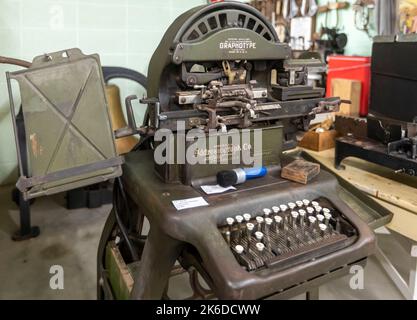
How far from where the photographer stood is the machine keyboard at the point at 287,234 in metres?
0.88

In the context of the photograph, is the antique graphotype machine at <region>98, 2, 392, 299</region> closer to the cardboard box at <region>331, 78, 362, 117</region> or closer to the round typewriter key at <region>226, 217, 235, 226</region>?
the round typewriter key at <region>226, 217, 235, 226</region>

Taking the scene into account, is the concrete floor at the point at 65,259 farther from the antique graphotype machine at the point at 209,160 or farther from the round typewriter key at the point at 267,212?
the round typewriter key at the point at 267,212

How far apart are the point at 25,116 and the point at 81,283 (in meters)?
1.25

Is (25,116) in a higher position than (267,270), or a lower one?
higher

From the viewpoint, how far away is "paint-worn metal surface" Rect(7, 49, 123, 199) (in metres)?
0.99

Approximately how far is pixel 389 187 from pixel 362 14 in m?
1.93

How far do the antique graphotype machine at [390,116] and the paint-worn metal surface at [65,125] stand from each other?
988 millimetres

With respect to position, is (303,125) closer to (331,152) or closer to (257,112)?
(257,112)

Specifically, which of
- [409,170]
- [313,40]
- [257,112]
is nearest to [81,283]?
[257,112]

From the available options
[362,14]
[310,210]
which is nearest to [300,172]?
[310,210]

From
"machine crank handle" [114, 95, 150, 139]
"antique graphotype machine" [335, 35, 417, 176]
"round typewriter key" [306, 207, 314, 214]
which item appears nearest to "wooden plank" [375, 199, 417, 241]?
"antique graphotype machine" [335, 35, 417, 176]

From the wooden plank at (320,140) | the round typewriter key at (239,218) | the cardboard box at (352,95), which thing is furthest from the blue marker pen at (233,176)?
the cardboard box at (352,95)

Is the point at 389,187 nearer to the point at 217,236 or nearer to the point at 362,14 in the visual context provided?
the point at 217,236
